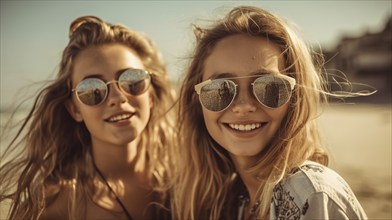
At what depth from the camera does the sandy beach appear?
249 inches

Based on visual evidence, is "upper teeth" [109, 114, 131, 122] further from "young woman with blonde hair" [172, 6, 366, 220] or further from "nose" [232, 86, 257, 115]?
"nose" [232, 86, 257, 115]

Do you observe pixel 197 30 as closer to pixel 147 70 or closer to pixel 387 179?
pixel 147 70

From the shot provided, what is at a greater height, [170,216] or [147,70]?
[147,70]

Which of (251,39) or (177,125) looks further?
(177,125)

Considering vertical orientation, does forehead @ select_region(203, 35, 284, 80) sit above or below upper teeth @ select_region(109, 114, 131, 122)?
above

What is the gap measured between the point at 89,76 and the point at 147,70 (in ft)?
1.96

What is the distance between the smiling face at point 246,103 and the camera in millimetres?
2547

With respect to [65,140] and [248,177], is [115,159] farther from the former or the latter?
[248,177]

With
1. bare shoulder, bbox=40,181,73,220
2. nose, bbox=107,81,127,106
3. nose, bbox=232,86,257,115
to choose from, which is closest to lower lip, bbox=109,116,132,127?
nose, bbox=107,81,127,106

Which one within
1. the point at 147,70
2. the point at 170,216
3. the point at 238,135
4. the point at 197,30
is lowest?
the point at 170,216

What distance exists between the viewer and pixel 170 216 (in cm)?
371

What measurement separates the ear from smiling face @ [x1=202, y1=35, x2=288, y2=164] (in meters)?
1.49

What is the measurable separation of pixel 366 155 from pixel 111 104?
8.57 meters

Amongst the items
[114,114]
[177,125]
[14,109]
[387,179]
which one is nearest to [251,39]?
[177,125]
